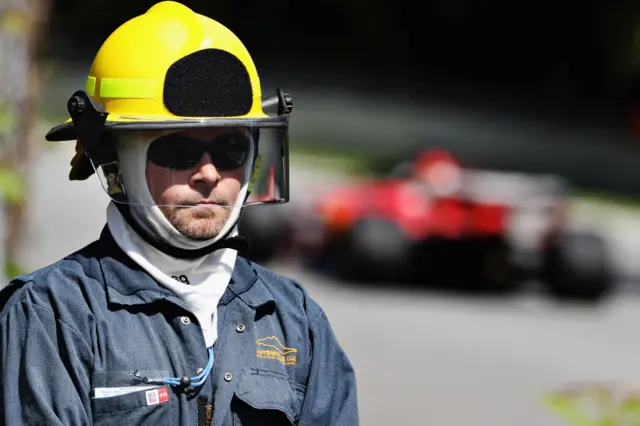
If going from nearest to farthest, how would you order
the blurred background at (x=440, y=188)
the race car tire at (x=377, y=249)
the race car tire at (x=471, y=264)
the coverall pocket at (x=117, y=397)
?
the coverall pocket at (x=117, y=397)
the blurred background at (x=440, y=188)
the race car tire at (x=377, y=249)
the race car tire at (x=471, y=264)

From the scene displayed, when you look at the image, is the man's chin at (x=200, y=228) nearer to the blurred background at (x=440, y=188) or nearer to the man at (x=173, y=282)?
the man at (x=173, y=282)

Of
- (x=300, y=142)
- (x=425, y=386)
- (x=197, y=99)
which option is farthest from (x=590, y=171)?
(x=197, y=99)

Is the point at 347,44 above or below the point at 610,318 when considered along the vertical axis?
above

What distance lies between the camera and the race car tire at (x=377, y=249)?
11852mm

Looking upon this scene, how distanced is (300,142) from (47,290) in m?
21.7

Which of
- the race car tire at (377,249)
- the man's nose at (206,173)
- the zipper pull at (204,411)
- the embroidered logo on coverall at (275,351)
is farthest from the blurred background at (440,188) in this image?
the man's nose at (206,173)

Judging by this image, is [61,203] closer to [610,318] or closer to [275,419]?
[610,318]

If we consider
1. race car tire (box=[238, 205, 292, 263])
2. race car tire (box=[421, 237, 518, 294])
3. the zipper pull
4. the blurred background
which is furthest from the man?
race car tire (box=[238, 205, 292, 263])

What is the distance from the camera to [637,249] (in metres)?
16.1

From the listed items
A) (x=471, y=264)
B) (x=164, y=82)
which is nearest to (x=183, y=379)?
(x=164, y=82)

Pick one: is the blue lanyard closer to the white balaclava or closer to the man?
the man

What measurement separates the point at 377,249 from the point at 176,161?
916 centimetres

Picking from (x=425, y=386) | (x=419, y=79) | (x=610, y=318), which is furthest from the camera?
(x=419, y=79)

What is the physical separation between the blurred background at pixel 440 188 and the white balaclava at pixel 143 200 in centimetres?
86
